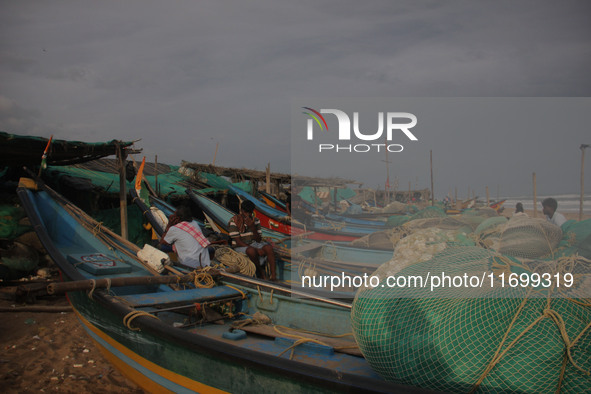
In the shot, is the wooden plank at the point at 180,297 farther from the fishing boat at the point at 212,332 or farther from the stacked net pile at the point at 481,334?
the stacked net pile at the point at 481,334

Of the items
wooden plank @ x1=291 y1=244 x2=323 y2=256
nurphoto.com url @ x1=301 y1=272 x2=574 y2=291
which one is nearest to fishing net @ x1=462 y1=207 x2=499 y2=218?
wooden plank @ x1=291 y1=244 x2=323 y2=256

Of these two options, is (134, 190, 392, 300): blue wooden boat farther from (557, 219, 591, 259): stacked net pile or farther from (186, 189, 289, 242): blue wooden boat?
(557, 219, 591, 259): stacked net pile

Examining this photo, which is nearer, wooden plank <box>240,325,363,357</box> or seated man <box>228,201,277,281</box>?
wooden plank <box>240,325,363,357</box>

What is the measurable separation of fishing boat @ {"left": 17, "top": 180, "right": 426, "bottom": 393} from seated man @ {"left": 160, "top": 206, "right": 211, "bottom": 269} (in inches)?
16.7

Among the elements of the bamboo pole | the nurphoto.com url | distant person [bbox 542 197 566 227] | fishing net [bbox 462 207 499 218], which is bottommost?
the bamboo pole

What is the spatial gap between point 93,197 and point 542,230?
8992mm

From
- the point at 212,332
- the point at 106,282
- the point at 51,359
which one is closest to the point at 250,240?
the point at 212,332

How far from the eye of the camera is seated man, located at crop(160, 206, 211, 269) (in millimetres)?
4902

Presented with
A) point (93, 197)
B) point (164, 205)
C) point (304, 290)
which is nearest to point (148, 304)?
point (304, 290)

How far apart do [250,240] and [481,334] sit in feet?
14.4

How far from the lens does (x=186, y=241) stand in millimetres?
4898

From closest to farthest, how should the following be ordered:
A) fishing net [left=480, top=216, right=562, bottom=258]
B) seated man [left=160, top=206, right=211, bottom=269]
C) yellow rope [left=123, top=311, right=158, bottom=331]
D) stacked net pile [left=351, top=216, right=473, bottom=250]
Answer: yellow rope [left=123, top=311, right=158, bottom=331] < fishing net [left=480, top=216, right=562, bottom=258] < seated man [left=160, top=206, right=211, bottom=269] < stacked net pile [left=351, top=216, right=473, bottom=250]

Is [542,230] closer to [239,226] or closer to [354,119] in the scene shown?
[354,119]

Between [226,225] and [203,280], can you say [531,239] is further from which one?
[226,225]
